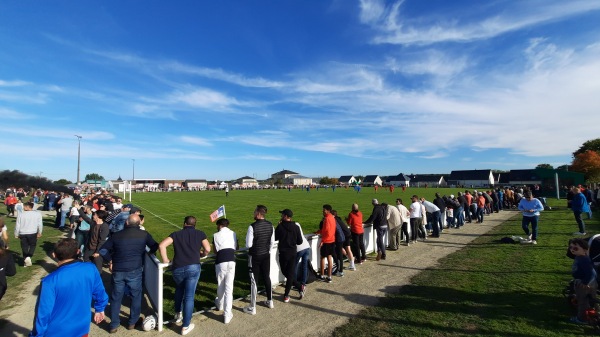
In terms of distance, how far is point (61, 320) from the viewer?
2873mm

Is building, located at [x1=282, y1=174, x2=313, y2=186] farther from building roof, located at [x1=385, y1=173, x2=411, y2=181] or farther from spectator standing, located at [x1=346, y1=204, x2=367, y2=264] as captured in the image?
spectator standing, located at [x1=346, y1=204, x2=367, y2=264]

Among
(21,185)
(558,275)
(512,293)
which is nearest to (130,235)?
(512,293)

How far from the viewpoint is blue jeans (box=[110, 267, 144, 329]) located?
4.81 m

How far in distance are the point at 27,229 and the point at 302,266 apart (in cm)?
847

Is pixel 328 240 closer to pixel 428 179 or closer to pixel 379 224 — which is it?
pixel 379 224

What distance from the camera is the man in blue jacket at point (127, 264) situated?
479 cm

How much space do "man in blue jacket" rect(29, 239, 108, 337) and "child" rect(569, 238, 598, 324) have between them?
686 centimetres

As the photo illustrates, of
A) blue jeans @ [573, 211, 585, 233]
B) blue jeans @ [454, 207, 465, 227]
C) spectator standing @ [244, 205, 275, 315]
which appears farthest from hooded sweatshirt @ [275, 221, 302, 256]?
blue jeans @ [573, 211, 585, 233]

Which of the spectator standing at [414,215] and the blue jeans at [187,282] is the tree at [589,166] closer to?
the spectator standing at [414,215]

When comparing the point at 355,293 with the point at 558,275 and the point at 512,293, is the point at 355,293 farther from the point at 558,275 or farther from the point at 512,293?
the point at 558,275

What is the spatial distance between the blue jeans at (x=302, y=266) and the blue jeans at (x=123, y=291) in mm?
3061

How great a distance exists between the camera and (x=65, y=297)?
2871mm

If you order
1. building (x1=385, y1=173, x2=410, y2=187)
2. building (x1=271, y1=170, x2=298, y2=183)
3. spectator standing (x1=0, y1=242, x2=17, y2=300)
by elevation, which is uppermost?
building (x1=271, y1=170, x2=298, y2=183)

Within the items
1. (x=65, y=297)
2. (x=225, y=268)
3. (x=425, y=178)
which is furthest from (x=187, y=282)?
(x=425, y=178)
